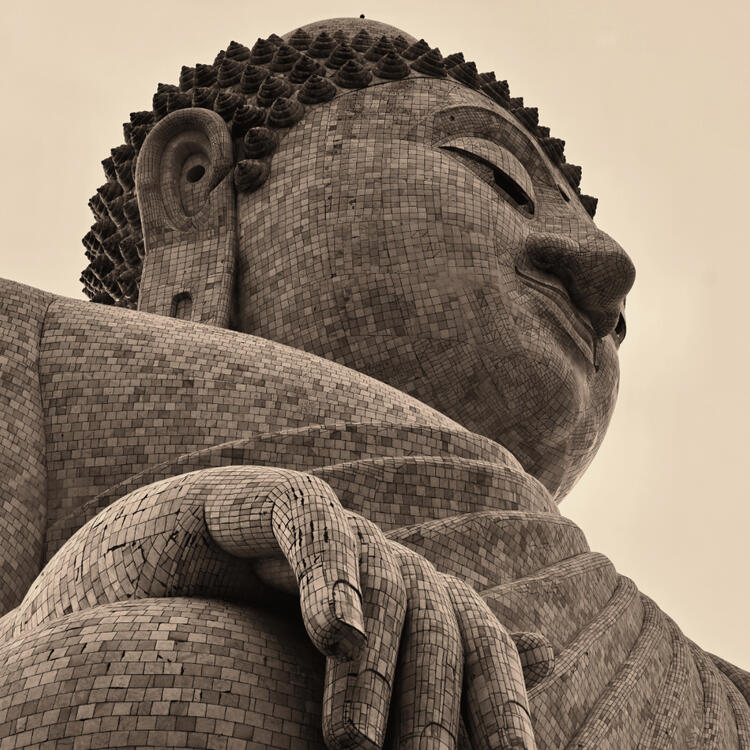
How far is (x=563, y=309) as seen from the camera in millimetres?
8945

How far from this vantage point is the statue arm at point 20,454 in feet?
21.1

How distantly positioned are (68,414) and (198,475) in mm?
2116

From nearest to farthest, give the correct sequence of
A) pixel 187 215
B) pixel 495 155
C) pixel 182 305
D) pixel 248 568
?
pixel 248 568, pixel 182 305, pixel 495 155, pixel 187 215

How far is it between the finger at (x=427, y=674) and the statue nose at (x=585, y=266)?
464 cm

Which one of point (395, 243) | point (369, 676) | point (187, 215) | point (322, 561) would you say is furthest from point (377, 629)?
point (187, 215)

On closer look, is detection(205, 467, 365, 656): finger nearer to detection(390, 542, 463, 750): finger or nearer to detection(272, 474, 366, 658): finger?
→ detection(272, 474, 366, 658): finger

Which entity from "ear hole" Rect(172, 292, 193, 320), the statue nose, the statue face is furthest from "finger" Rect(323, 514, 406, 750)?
"ear hole" Rect(172, 292, 193, 320)

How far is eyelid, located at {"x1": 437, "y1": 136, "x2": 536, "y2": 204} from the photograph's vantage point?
9.35 m

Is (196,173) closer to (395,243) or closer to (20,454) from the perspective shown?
(395,243)

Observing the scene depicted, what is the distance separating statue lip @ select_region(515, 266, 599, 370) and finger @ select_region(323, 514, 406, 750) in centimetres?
463

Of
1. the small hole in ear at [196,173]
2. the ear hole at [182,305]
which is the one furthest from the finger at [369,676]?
the small hole in ear at [196,173]

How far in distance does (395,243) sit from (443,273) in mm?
361

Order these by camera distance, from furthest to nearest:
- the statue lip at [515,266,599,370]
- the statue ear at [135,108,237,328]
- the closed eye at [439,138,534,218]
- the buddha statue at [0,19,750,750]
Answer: the closed eye at [439,138,534,218] → the statue ear at [135,108,237,328] → the statue lip at [515,266,599,370] → the buddha statue at [0,19,750,750]

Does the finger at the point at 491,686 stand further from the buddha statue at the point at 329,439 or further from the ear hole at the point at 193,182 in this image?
the ear hole at the point at 193,182
